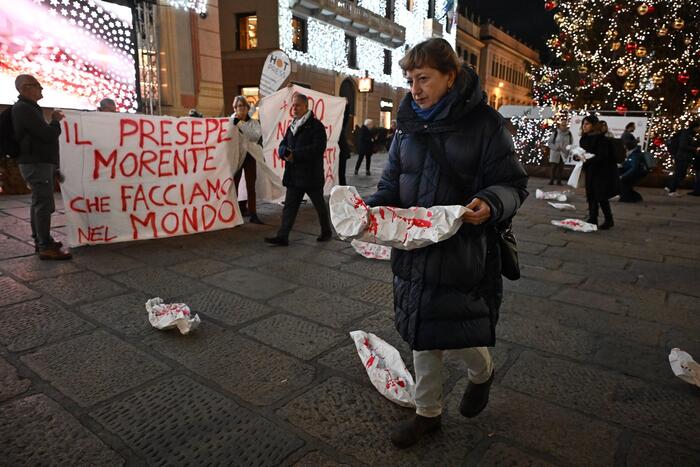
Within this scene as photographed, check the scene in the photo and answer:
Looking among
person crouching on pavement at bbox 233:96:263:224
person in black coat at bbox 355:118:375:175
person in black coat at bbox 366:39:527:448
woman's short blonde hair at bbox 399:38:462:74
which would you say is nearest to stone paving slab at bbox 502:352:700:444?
Answer: person in black coat at bbox 366:39:527:448

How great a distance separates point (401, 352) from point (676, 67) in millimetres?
13437

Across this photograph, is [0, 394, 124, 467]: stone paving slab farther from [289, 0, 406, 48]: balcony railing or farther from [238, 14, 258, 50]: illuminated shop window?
[289, 0, 406, 48]: balcony railing

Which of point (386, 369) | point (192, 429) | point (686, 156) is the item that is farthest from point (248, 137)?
point (686, 156)

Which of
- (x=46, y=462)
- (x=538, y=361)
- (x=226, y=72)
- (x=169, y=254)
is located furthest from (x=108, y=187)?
(x=226, y=72)

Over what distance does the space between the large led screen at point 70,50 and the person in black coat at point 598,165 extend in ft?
29.4

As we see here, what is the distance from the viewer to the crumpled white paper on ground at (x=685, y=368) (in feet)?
8.26

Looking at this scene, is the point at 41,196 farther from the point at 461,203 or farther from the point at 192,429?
the point at 461,203

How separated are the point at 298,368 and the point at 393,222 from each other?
1.33m

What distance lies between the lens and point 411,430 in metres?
2.05

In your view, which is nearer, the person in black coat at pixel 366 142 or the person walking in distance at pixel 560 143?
the person walking in distance at pixel 560 143

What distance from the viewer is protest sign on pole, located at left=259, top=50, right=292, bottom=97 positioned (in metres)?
7.30

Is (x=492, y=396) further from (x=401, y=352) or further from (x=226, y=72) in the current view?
(x=226, y=72)

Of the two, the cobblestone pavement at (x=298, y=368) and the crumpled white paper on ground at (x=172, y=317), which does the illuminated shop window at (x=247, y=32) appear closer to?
the cobblestone pavement at (x=298, y=368)

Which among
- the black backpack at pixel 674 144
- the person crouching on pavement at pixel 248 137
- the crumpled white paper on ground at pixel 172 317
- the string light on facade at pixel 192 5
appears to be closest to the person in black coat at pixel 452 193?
the crumpled white paper on ground at pixel 172 317
